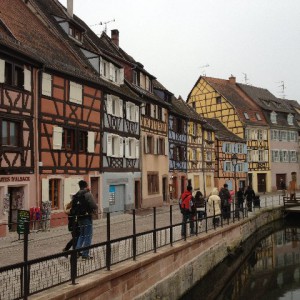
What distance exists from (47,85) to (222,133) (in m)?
30.7

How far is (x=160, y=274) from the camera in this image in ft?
35.9

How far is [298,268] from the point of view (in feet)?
60.7

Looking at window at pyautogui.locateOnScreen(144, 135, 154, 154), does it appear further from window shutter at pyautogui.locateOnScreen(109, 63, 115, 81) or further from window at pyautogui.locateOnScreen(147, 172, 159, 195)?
window shutter at pyautogui.locateOnScreen(109, 63, 115, 81)

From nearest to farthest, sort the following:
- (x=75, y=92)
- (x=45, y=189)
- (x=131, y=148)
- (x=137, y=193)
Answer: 1. (x=45, y=189)
2. (x=75, y=92)
3. (x=131, y=148)
4. (x=137, y=193)

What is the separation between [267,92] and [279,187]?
14.1 m

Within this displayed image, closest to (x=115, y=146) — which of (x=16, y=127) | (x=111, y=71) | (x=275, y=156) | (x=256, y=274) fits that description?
(x=111, y=71)

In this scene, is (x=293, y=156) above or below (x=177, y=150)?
above

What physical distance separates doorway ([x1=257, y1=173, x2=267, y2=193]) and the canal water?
79.0ft

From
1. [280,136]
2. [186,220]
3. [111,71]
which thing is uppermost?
[111,71]

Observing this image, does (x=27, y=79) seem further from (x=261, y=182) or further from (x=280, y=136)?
(x=280, y=136)

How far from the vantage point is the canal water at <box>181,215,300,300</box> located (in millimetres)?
14258

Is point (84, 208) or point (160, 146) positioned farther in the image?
point (160, 146)

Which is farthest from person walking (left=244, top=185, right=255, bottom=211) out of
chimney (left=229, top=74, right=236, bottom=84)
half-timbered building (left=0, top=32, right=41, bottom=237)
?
chimney (left=229, top=74, right=236, bottom=84)

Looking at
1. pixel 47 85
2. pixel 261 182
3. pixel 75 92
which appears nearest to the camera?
pixel 47 85
